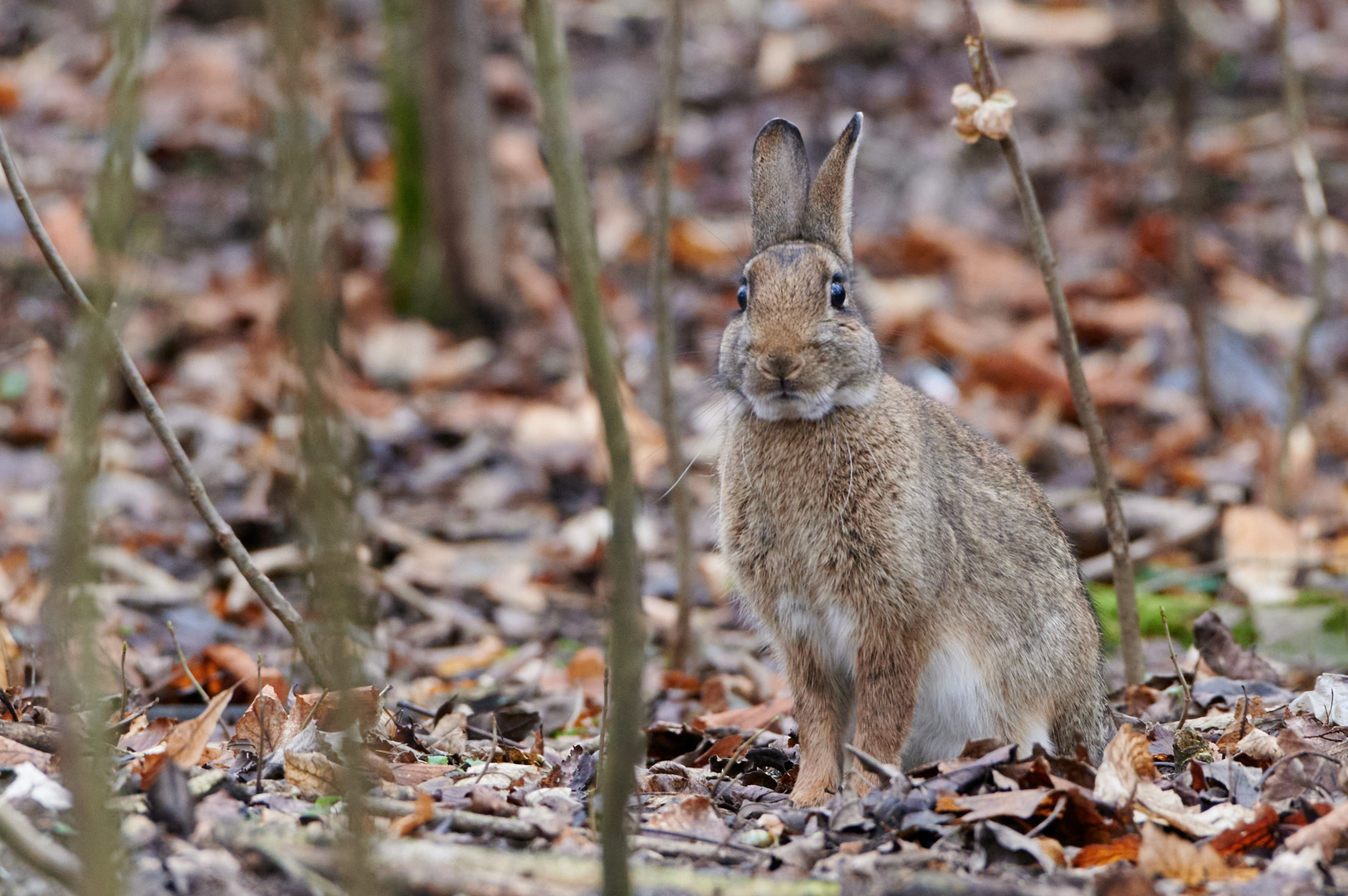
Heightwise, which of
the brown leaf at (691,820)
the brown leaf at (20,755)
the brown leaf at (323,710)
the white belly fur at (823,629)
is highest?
the white belly fur at (823,629)

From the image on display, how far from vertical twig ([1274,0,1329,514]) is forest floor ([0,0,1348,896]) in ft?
1.24

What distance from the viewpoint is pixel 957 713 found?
4.21 meters

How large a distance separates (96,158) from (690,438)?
610 centimetres

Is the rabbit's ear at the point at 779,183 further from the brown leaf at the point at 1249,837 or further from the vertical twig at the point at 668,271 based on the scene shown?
the brown leaf at the point at 1249,837

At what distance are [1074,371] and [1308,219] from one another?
9.97 feet

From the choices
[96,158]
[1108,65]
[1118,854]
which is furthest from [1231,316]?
[96,158]

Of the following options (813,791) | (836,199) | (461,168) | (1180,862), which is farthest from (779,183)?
(461,168)

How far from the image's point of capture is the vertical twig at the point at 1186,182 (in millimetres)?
8320

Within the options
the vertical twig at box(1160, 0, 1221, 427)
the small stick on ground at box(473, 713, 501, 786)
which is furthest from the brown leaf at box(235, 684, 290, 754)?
the vertical twig at box(1160, 0, 1221, 427)

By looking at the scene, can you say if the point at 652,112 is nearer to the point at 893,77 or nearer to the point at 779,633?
A: the point at 893,77

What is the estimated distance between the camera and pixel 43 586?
6.08 metres

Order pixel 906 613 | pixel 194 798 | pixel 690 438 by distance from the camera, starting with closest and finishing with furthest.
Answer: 1. pixel 194 798
2. pixel 906 613
3. pixel 690 438

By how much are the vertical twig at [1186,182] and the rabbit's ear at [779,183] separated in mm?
4739

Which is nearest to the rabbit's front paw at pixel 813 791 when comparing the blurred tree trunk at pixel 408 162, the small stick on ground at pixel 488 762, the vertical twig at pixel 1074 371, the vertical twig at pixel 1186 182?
the small stick on ground at pixel 488 762
